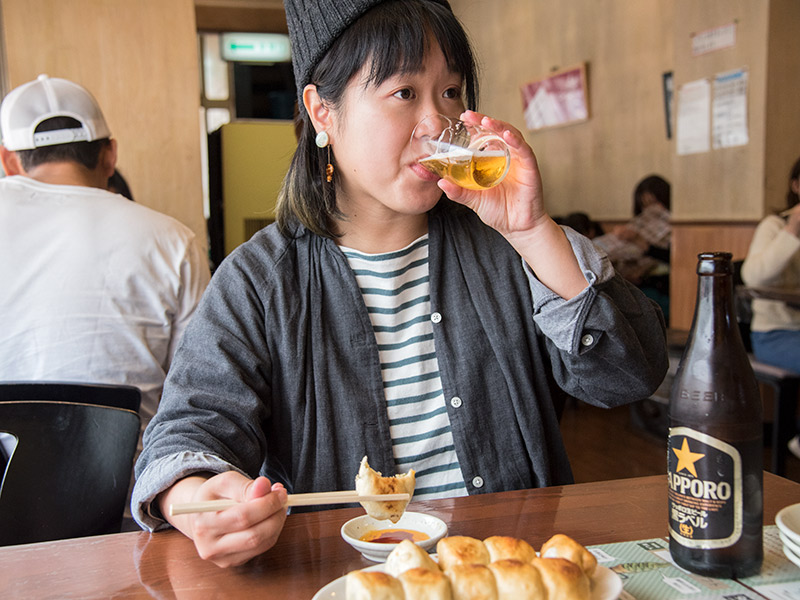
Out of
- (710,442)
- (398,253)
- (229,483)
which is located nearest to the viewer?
(710,442)

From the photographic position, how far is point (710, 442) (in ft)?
2.29

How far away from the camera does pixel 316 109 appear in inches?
50.7

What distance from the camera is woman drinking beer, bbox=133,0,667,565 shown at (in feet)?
3.52

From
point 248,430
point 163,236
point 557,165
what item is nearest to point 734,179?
point 557,165

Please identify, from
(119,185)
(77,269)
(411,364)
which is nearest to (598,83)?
(119,185)

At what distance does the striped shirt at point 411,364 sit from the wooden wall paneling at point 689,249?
138 inches

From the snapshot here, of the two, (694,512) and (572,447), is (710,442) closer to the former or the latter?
(694,512)

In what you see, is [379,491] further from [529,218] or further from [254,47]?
[254,47]

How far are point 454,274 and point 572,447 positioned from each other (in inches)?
114

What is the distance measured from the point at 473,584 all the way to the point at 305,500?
243mm

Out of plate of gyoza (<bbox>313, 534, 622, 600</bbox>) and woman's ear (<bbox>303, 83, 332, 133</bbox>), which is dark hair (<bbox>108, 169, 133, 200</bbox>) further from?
plate of gyoza (<bbox>313, 534, 622, 600</bbox>)

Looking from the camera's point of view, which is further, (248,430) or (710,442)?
(248,430)

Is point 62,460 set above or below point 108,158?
below

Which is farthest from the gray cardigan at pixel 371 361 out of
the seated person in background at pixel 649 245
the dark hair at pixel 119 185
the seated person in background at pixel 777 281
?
the seated person in background at pixel 649 245
